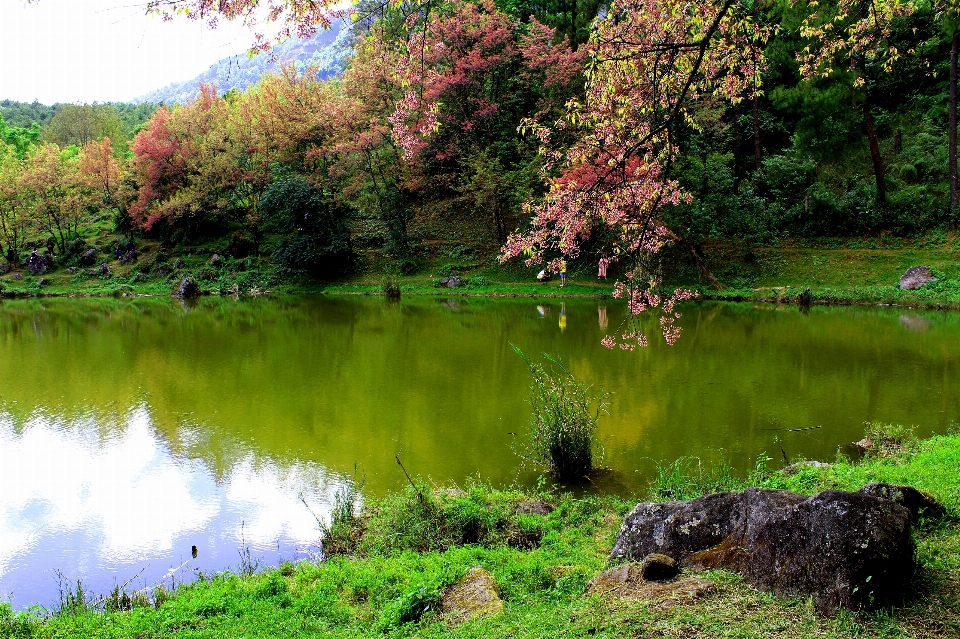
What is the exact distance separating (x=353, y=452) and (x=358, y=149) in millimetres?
21206

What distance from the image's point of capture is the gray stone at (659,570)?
3396 mm

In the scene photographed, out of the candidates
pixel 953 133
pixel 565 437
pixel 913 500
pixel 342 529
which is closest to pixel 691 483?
pixel 565 437

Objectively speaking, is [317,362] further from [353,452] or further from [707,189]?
[707,189]

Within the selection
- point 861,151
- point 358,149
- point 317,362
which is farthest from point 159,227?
point 861,151

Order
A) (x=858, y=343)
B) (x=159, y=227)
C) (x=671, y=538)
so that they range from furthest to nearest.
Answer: (x=159, y=227), (x=858, y=343), (x=671, y=538)

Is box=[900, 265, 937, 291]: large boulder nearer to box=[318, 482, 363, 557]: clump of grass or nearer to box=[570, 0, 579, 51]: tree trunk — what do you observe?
box=[570, 0, 579, 51]: tree trunk

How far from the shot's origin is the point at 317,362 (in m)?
13.4

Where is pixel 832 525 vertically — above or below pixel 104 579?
above

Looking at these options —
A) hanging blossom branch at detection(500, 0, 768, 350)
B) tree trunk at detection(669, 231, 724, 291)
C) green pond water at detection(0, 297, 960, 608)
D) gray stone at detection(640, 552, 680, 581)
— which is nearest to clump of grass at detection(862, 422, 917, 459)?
green pond water at detection(0, 297, 960, 608)

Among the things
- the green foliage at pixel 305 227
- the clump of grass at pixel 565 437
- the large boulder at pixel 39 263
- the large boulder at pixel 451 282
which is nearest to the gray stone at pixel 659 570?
the clump of grass at pixel 565 437

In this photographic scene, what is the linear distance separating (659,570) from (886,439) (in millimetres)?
5288

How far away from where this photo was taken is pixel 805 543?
3033mm

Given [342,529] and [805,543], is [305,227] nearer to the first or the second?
[342,529]

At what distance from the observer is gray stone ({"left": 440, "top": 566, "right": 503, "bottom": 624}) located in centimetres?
359
